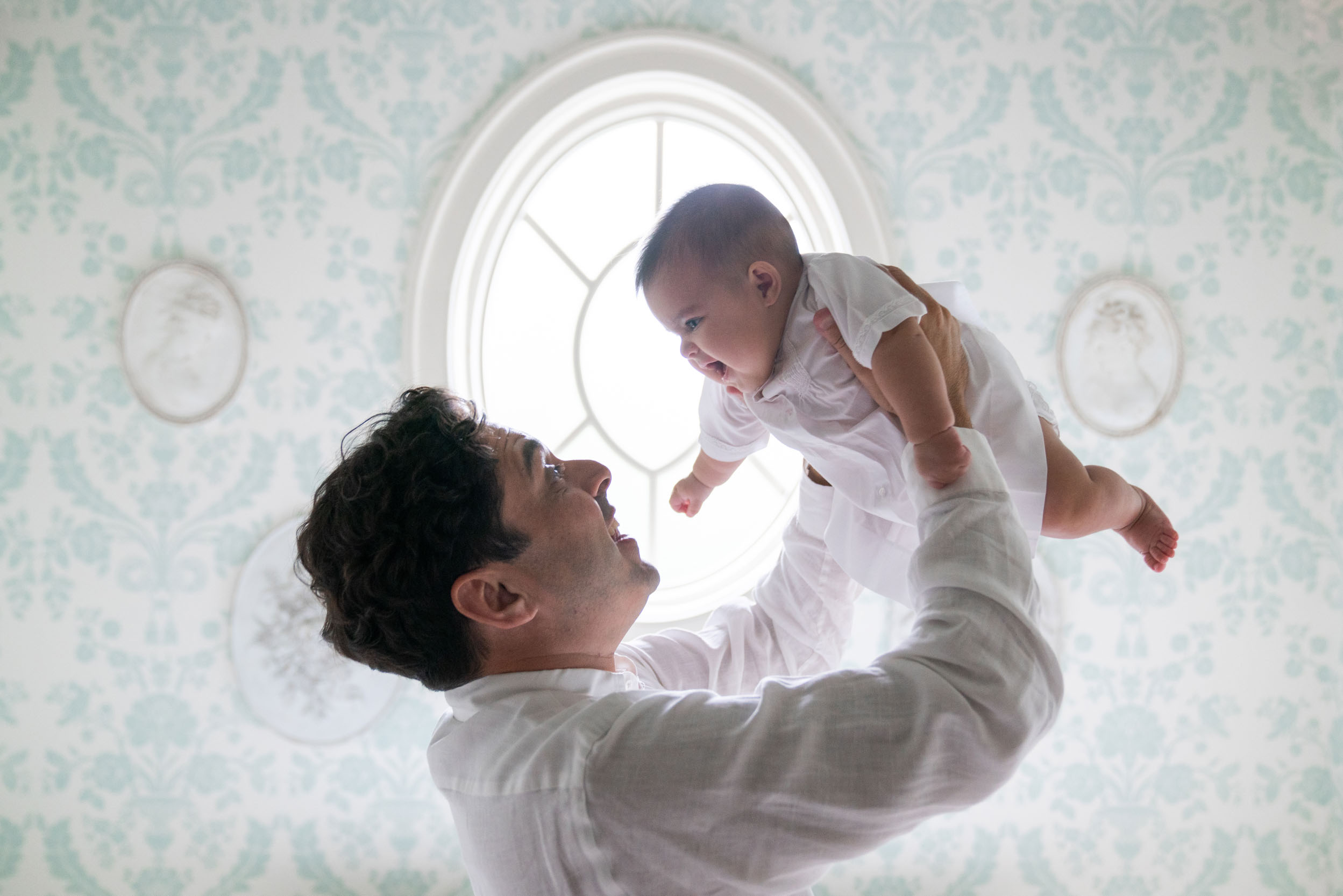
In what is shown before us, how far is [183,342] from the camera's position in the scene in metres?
2.03

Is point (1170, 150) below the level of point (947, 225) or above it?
above

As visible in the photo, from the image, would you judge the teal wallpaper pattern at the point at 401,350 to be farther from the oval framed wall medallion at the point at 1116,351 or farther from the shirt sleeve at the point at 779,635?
the shirt sleeve at the point at 779,635

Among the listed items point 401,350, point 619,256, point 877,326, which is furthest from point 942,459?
point 619,256

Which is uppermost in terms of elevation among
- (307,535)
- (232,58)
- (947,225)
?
(947,225)

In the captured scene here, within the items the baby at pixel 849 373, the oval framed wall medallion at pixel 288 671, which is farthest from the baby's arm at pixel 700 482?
the oval framed wall medallion at pixel 288 671

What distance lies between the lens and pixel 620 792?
79 centimetres

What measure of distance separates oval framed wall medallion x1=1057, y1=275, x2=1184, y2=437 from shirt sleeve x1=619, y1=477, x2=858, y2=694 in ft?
4.06

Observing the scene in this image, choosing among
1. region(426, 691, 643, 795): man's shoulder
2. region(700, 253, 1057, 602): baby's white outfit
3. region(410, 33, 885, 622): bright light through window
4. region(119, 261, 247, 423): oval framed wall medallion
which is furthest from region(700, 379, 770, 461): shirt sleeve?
region(119, 261, 247, 423): oval framed wall medallion

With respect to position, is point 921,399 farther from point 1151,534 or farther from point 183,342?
point 183,342

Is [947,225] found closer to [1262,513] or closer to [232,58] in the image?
[1262,513]

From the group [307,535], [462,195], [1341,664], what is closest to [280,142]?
[462,195]

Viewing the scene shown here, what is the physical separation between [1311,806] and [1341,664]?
385mm

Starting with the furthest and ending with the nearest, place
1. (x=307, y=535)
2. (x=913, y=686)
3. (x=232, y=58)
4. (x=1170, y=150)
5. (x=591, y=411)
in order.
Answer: (x=591, y=411)
(x=1170, y=150)
(x=232, y=58)
(x=307, y=535)
(x=913, y=686)

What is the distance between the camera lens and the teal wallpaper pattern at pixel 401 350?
2025mm
